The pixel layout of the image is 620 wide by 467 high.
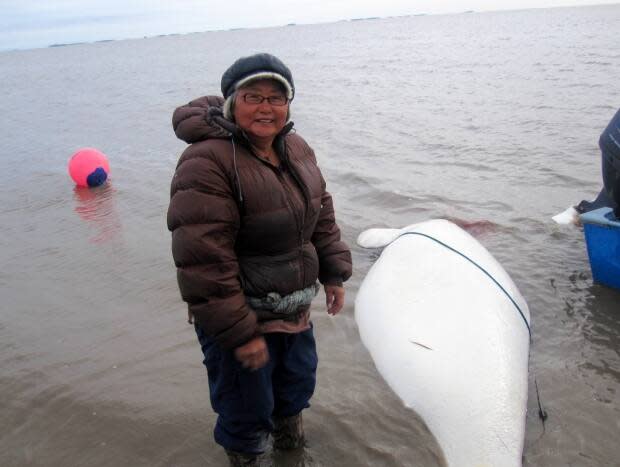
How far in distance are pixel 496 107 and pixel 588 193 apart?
8069 millimetres

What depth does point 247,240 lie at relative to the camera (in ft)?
6.73

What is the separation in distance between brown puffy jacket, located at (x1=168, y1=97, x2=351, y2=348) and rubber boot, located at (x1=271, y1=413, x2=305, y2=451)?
33.1 inches

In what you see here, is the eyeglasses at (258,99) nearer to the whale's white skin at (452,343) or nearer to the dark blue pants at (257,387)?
the dark blue pants at (257,387)

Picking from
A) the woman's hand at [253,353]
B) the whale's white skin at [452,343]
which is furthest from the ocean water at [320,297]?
the woman's hand at [253,353]

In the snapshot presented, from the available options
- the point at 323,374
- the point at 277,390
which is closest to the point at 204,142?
the point at 277,390

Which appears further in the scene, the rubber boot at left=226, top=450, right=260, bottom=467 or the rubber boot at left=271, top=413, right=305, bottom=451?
the rubber boot at left=271, top=413, right=305, bottom=451

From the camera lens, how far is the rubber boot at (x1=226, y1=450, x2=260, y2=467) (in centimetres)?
242

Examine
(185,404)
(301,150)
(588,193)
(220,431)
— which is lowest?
(588,193)

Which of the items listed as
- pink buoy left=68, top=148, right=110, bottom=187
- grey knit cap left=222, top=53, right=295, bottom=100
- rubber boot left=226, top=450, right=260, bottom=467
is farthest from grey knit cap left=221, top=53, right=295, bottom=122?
pink buoy left=68, top=148, right=110, bottom=187

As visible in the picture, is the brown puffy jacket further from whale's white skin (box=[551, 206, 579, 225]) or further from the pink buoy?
the pink buoy

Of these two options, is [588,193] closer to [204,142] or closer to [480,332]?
[480,332]

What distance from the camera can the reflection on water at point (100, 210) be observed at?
6398mm

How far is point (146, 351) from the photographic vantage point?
380 cm

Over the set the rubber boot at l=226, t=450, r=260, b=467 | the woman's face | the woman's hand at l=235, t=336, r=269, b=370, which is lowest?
the rubber boot at l=226, t=450, r=260, b=467
